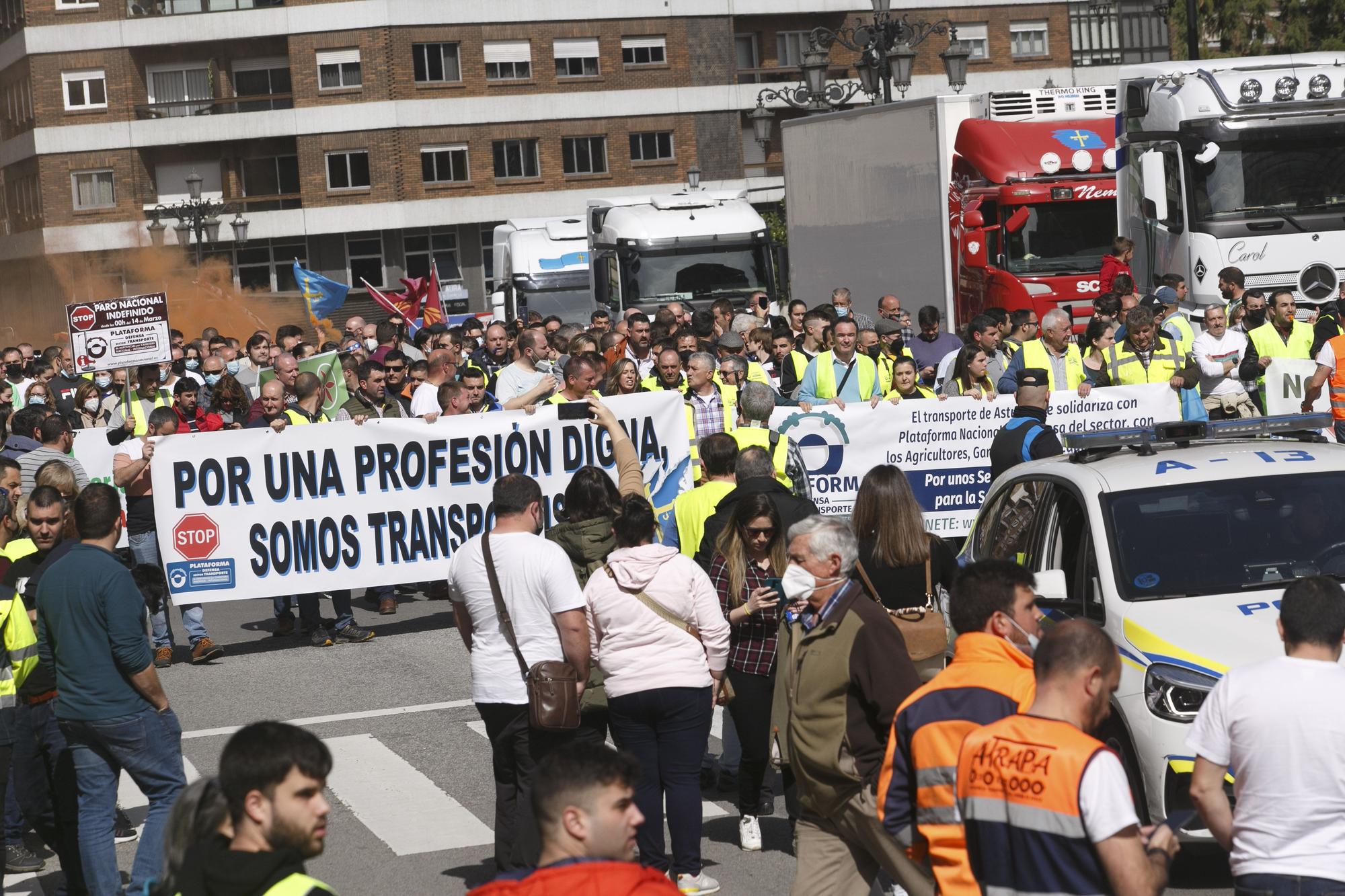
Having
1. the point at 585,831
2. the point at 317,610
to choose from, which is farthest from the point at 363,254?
the point at 585,831

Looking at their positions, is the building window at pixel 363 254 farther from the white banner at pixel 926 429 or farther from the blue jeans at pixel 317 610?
the white banner at pixel 926 429

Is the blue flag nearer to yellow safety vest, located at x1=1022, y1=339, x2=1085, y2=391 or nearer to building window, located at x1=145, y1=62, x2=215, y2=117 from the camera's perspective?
yellow safety vest, located at x1=1022, y1=339, x2=1085, y2=391

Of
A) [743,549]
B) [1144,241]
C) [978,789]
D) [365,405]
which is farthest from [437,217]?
[978,789]

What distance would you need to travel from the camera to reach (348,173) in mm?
58969

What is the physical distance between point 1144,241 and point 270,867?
1891 cm

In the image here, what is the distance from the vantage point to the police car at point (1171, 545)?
22.8 ft

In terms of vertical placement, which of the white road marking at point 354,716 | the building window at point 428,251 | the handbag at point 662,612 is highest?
the building window at point 428,251

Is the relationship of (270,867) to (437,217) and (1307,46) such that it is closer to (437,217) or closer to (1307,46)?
(1307,46)

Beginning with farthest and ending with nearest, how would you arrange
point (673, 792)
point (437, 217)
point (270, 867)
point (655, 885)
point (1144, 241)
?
Answer: point (437, 217)
point (1144, 241)
point (673, 792)
point (270, 867)
point (655, 885)

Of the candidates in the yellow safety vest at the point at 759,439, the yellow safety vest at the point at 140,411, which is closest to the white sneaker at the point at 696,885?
the yellow safety vest at the point at 759,439

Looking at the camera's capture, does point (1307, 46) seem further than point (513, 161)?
No

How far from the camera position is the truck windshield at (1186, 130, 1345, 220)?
19.8 m

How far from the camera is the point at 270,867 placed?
12.4ft

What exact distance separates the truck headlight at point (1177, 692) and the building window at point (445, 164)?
54009 millimetres
